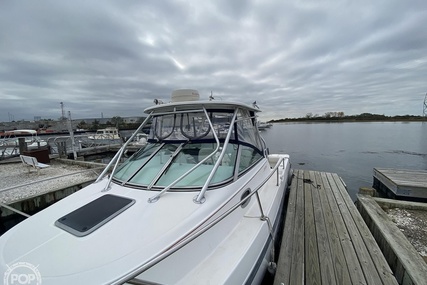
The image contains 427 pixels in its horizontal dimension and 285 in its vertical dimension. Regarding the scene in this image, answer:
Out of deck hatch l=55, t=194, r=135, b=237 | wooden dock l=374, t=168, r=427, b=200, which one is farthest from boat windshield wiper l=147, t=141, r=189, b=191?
wooden dock l=374, t=168, r=427, b=200

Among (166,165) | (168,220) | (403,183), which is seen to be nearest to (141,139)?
(166,165)

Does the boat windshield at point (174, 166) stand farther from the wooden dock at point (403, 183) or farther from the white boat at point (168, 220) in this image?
the wooden dock at point (403, 183)

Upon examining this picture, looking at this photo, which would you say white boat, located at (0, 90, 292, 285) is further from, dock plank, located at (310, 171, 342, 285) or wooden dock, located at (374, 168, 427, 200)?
wooden dock, located at (374, 168, 427, 200)

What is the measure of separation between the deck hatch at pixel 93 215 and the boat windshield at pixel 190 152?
0.32 m

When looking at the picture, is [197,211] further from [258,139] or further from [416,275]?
[416,275]

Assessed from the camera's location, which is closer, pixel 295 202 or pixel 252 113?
pixel 252 113

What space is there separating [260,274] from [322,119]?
84.9 m

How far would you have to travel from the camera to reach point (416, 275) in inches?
90.1

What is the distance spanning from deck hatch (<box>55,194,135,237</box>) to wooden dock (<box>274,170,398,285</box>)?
1783 millimetres

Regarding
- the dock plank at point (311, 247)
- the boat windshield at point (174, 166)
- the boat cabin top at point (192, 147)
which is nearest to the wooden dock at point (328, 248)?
the dock plank at point (311, 247)

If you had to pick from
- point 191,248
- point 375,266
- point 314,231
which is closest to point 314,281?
point 375,266

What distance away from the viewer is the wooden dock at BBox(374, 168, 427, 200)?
18.7 feet

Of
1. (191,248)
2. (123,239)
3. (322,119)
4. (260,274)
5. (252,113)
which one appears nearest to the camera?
(123,239)

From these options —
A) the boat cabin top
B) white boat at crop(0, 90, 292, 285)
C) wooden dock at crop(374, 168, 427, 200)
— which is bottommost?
wooden dock at crop(374, 168, 427, 200)
